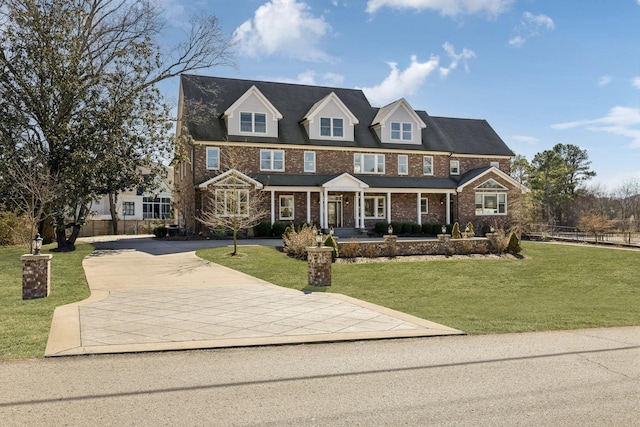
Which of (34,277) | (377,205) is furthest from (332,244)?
(377,205)

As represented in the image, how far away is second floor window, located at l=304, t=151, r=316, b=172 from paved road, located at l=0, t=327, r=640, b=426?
87.8ft

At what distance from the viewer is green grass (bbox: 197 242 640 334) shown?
921 cm

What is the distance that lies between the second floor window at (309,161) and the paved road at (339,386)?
87.8ft

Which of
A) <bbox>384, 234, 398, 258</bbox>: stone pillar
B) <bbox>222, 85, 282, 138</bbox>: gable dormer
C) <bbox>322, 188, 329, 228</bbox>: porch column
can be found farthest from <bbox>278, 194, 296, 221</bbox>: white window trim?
<bbox>384, 234, 398, 258</bbox>: stone pillar

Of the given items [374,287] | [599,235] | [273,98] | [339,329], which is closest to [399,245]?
[374,287]

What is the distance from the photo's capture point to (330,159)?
111 feet

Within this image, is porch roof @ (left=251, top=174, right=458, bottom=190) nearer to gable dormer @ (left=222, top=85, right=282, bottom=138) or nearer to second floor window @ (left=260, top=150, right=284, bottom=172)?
second floor window @ (left=260, top=150, right=284, bottom=172)

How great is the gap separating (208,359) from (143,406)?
1605 mm

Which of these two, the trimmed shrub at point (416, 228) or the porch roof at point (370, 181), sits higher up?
the porch roof at point (370, 181)

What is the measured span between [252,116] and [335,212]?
8.56m

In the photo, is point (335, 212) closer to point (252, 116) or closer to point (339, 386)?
point (252, 116)

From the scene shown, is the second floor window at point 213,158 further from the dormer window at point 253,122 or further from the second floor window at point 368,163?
the second floor window at point 368,163

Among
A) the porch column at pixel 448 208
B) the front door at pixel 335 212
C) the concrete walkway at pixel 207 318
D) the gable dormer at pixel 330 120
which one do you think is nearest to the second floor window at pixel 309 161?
the gable dormer at pixel 330 120

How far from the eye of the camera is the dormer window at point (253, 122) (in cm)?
3177
